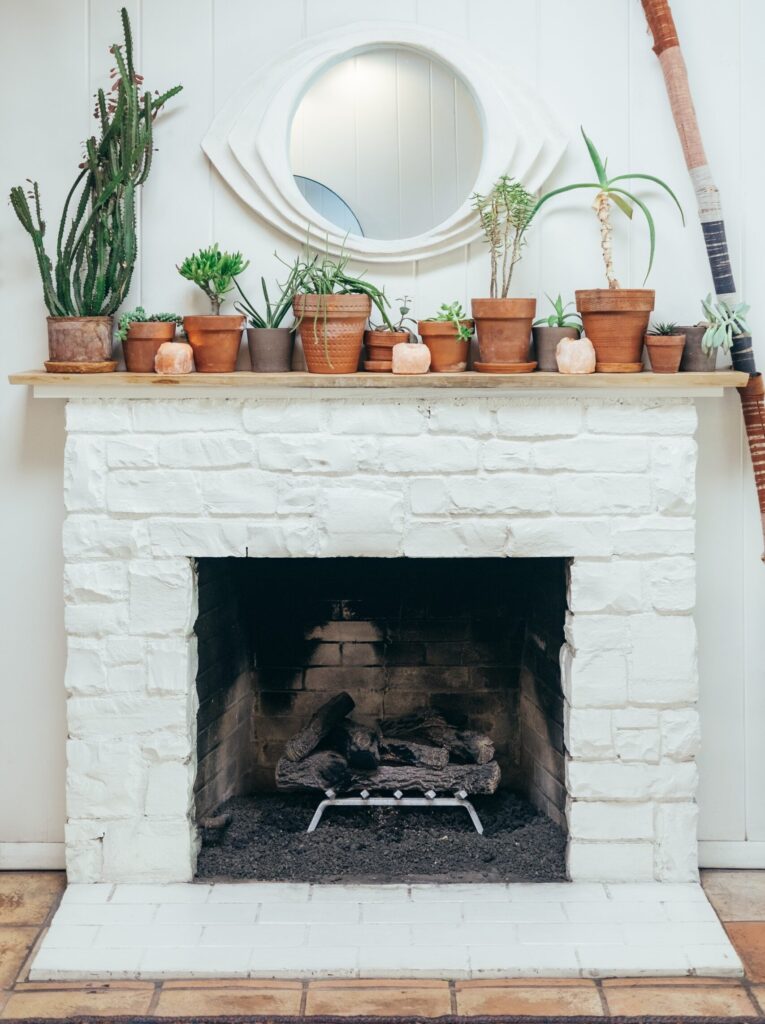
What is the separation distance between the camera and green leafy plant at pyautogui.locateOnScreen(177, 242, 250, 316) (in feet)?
8.53

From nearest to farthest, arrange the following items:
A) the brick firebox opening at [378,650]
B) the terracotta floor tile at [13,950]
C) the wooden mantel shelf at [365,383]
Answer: the terracotta floor tile at [13,950] → the wooden mantel shelf at [365,383] → the brick firebox opening at [378,650]

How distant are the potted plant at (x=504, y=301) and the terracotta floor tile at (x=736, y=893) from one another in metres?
1.32

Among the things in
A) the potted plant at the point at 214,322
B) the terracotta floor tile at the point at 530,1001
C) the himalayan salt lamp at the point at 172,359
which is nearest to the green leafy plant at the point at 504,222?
the potted plant at the point at 214,322

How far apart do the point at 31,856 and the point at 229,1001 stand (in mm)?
814

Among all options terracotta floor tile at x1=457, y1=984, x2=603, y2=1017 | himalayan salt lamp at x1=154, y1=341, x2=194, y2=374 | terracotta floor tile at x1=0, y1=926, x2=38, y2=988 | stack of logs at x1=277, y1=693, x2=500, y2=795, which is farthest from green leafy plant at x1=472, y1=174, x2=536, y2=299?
terracotta floor tile at x1=0, y1=926, x2=38, y2=988

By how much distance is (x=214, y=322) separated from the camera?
2.60 metres

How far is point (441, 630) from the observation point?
10.1ft

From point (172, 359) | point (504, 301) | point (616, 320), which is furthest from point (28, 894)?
point (616, 320)

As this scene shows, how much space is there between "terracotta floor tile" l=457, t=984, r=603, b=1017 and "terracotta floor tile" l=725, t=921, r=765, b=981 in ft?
1.18

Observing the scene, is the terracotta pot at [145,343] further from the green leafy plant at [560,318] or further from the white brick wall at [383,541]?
the green leafy plant at [560,318]

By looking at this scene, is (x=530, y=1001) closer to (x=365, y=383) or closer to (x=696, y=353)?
(x=365, y=383)

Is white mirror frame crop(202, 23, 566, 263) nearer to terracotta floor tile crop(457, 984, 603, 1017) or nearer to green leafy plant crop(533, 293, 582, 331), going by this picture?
green leafy plant crop(533, 293, 582, 331)

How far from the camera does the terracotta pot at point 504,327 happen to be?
2557 millimetres

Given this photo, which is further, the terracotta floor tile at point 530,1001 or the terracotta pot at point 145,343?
the terracotta pot at point 145,343
